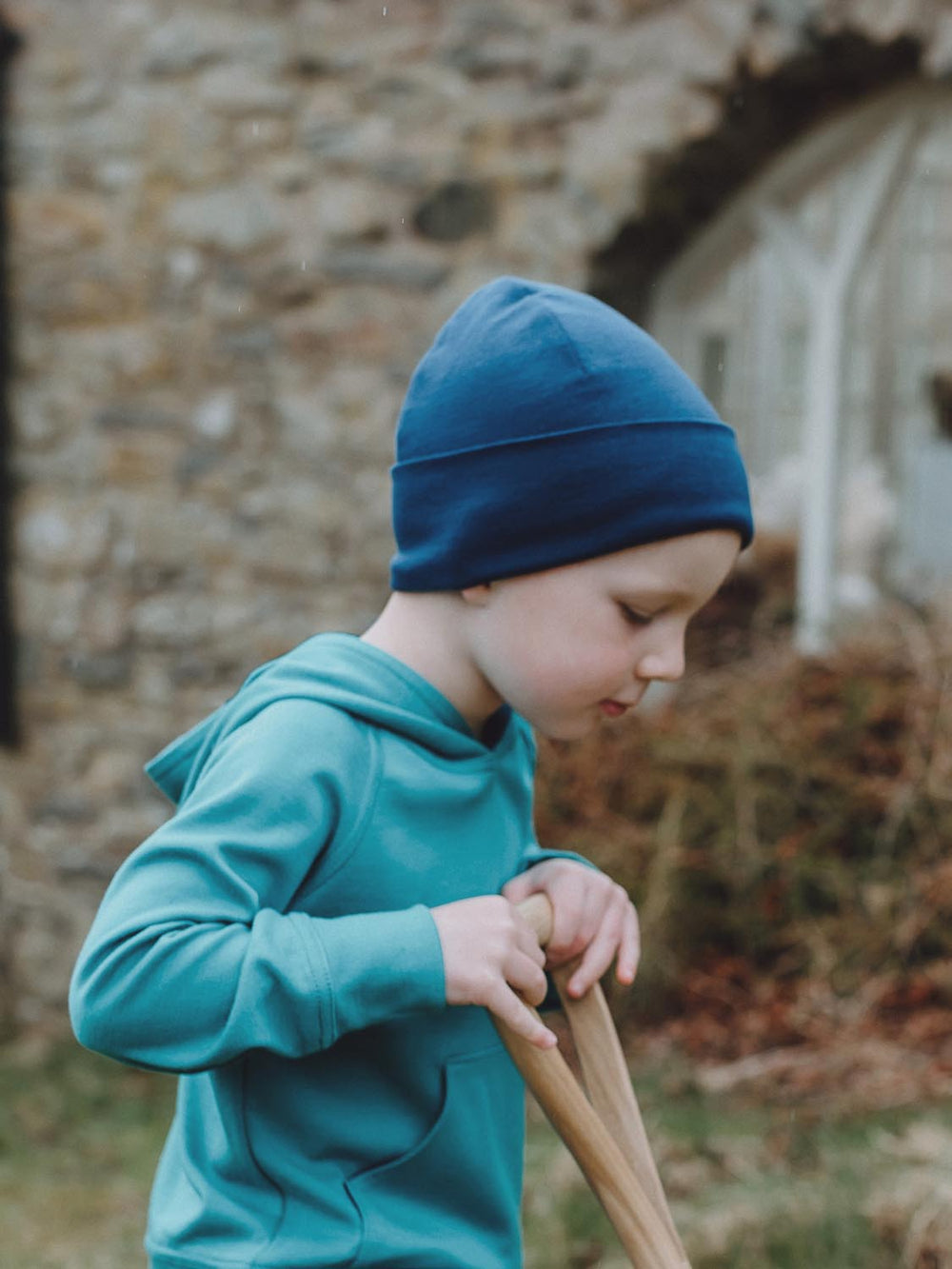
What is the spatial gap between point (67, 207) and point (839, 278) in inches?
91.4

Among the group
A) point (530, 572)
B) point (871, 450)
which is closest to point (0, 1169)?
point (530, 572)

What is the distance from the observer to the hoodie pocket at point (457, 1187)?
3.99ft

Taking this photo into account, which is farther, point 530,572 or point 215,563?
point 215,563

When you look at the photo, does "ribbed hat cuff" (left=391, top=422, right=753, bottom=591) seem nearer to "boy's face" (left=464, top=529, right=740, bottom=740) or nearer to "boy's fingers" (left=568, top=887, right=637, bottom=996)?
"boy's face" (left=464, top=529, right=740, bottom=740)

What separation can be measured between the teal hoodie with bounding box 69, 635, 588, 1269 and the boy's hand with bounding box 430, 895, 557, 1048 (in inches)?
0.8

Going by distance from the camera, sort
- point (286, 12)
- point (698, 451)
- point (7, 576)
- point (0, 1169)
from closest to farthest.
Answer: point (698, 451), point (0, 1169), point (286, 12), point (7, 576)

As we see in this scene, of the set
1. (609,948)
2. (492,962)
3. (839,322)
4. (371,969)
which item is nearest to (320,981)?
(371,969)

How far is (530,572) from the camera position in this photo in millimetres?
1232

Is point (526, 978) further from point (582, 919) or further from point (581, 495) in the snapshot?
point (581, 495)

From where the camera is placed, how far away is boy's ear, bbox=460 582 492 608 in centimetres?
127

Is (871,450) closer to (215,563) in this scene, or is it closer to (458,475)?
(215,563)

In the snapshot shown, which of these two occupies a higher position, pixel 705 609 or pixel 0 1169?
pixel 705 609

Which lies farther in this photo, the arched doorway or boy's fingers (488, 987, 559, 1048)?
the arched doorway

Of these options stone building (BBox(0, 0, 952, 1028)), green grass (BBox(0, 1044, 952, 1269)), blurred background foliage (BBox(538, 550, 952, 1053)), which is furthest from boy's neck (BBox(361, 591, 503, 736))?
stone building (BBox(0, 0, 952, 1028))
